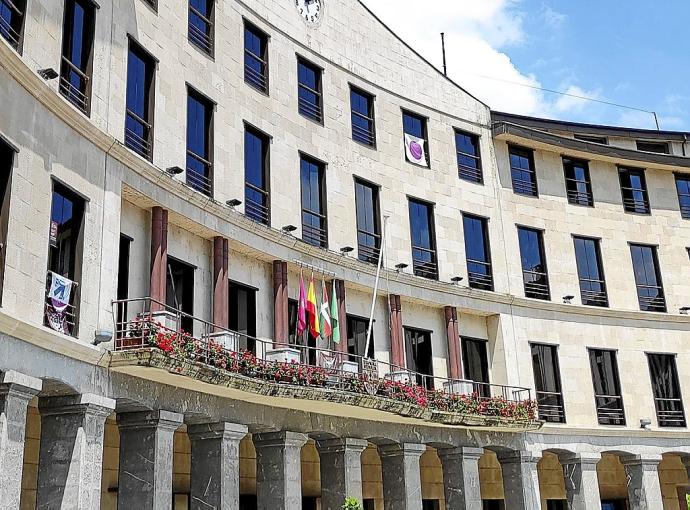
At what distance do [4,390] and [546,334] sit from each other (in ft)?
81.5

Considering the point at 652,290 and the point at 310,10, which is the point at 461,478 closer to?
the point at 652,290

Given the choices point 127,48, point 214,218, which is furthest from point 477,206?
point 127,48

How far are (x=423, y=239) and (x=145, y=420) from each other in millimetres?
16336

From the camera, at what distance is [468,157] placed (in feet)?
124

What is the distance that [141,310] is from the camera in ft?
75.0

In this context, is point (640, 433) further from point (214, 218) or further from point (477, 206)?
point (214, 218)

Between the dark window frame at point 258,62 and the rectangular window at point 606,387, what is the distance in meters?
18.3

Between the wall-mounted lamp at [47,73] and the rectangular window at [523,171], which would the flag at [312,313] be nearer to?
the wall-mounted lamp at [47,73]

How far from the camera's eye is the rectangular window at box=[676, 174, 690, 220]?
41.4 metres

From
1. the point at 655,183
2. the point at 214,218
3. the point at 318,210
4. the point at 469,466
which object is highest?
the point at 655,183

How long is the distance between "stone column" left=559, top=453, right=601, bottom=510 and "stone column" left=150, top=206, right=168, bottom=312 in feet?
65.5

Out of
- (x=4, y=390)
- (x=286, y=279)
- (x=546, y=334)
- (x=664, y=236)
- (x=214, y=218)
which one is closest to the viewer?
(x=4, y=390)

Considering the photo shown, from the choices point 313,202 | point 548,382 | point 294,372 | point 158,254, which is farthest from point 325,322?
point 548,382

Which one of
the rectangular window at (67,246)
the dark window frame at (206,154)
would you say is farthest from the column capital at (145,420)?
the dark window frame at (206,154)
